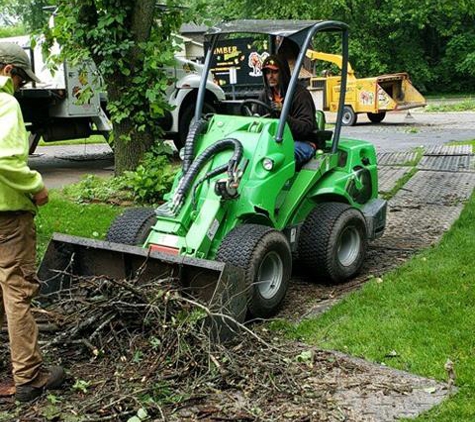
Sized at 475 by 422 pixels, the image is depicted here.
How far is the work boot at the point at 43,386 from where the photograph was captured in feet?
12.5

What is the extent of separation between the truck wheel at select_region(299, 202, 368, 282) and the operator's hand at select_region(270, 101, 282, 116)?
82 cm

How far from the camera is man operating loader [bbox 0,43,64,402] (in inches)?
142

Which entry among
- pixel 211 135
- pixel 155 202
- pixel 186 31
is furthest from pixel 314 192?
pixel 186 31

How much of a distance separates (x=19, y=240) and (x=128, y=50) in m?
5.53

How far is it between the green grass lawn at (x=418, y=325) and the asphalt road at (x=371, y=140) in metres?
6.37

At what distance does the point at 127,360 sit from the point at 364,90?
17099mm

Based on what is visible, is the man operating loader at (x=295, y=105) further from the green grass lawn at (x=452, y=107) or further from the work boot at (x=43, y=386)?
the green grass lawn at (x=452, y=107)

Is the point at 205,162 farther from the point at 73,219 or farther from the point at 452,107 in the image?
the point at 452,107

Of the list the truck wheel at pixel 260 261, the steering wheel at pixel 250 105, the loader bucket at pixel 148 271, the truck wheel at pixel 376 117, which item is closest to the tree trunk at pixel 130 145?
the steering wheel at pixel 250 105

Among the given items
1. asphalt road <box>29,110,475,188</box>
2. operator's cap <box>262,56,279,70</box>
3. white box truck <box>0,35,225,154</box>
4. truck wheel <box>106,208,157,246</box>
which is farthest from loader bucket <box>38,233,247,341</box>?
white box truck <box>0,35,225,154</box>


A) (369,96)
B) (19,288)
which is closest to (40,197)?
(19,288)

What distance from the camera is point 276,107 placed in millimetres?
5914

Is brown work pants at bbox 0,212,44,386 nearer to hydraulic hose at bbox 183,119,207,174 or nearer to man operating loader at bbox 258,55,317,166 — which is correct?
hydraulic hose at bbox 183,119,207,174

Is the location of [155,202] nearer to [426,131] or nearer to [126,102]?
[126,102]
